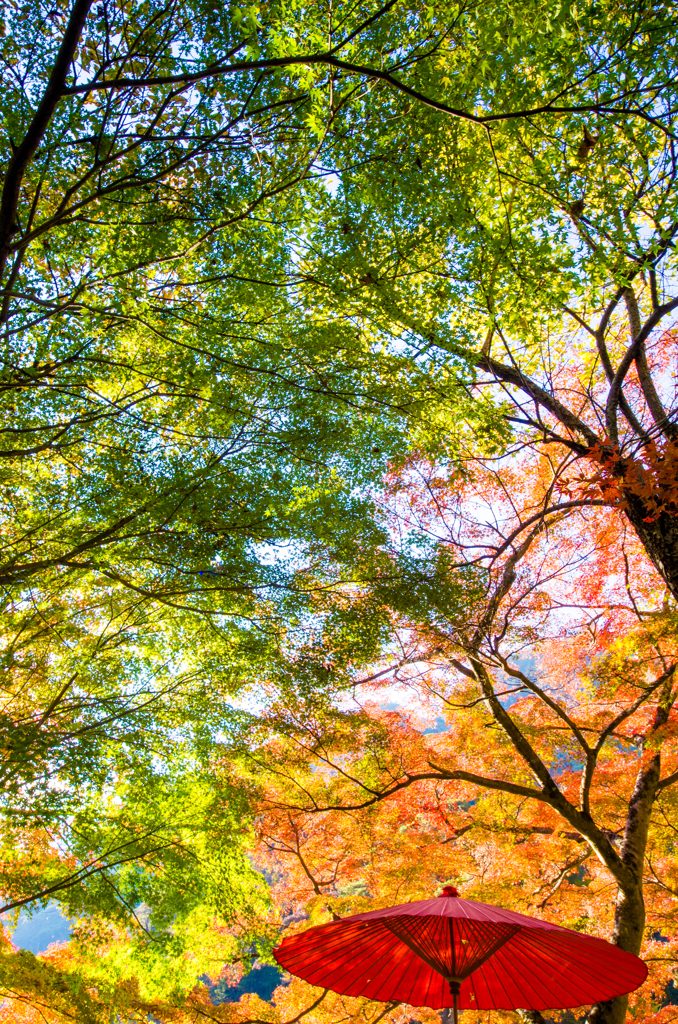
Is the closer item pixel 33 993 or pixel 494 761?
pixel 33 993

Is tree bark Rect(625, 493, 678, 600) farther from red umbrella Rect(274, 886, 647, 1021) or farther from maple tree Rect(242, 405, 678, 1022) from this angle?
red umbrella Rect(274, 886, 647, 1021)

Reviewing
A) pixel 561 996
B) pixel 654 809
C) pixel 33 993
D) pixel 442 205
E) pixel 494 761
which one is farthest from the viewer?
pixel 654 809

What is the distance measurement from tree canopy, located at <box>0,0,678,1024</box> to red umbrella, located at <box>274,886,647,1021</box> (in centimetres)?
175

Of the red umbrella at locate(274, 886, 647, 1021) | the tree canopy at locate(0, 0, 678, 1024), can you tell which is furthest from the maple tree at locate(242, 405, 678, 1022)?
the red umbrella at locate(274, 886, 647, 1021)

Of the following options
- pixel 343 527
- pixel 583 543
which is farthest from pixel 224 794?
pixel 583 543

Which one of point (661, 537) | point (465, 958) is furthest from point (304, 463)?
point (465, 958)

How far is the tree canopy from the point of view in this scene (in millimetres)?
2758

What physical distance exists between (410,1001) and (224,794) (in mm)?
2557

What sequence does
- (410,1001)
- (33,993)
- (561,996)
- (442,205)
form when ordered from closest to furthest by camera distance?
1. (561,996)
2. (410,1001)
3. (442,205)
4. (33,993)

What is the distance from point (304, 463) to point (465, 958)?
3394mm

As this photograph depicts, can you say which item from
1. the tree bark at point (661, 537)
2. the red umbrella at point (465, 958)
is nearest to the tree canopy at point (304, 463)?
the tree bark at point (661, 537)

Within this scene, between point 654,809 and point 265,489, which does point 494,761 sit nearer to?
point 654,809

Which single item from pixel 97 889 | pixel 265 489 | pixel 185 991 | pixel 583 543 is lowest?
pixel 185 991

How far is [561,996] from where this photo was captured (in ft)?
8.90
